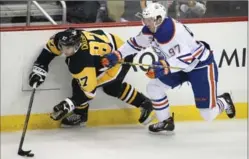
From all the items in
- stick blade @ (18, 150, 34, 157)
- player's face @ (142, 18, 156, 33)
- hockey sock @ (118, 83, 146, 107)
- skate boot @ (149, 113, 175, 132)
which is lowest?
stick blade @ (18, 150, 34, 157)

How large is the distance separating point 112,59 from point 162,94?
1.09 feet

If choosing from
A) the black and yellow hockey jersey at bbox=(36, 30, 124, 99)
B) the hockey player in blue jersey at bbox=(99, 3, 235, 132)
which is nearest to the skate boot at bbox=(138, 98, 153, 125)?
the hockey player in blue jersey at bbox=(99, 3, 235, 132)

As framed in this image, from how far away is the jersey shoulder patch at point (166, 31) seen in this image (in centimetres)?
313

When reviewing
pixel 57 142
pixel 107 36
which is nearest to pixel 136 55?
pixel 107 36

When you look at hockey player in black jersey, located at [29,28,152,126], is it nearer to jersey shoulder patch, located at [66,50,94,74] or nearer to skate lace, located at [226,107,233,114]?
jersey shoulder patch, located at [66,50,94,74]

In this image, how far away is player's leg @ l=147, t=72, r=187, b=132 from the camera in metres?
3.34

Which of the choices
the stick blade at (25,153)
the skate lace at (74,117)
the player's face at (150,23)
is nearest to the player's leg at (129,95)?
the skate lace at (74,117)

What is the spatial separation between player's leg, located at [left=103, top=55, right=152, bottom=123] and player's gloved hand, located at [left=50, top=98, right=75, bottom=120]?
272mm

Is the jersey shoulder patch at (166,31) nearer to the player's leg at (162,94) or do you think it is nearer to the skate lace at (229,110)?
the player's leg at (162,94)

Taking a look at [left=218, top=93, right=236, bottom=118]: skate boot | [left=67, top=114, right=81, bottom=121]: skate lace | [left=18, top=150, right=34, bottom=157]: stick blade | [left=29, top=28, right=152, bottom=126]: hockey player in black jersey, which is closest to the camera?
[left=18, top=150, right=34, bottom=157]: stick blade

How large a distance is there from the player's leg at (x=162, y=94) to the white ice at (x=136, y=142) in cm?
7

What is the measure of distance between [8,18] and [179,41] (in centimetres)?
121

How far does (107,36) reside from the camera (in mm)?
3516

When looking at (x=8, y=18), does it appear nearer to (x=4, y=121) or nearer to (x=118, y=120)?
(x=4, y=121)
